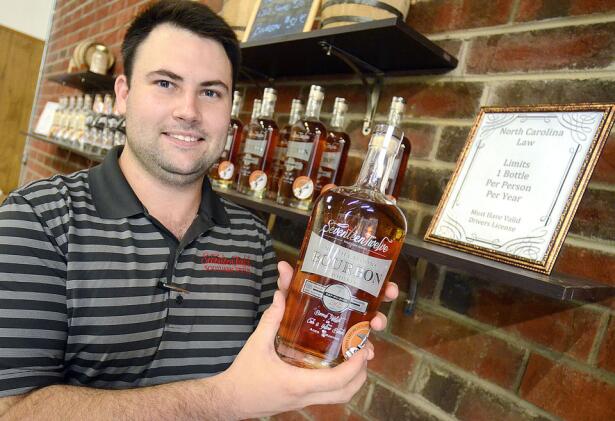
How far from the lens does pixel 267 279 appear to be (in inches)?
43.4

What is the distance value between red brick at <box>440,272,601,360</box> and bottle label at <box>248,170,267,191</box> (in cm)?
50

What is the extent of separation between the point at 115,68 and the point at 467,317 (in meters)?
2.34

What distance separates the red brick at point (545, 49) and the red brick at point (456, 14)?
43mm

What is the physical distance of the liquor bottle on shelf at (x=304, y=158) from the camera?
1001mm

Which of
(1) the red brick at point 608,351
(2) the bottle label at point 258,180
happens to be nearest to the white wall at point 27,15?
(2) the bottle label at point 258,180

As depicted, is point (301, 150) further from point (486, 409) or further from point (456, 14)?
point (486, 409)

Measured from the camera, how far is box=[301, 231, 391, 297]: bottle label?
0.57m

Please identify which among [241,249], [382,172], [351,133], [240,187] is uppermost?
[351,133]

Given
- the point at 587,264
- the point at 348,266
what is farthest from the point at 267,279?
the point at 587,264

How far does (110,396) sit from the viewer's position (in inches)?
25.6

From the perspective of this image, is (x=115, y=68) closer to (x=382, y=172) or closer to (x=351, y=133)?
(x=351, y=133)

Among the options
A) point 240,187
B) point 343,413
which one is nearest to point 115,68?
point 240,187

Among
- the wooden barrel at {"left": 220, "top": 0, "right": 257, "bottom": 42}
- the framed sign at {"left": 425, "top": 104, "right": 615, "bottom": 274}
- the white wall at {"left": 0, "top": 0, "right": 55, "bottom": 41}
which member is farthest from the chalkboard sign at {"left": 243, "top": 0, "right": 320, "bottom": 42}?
the white wall at {"left": 0, "top": 0, "right": 55, "bottom": 41}

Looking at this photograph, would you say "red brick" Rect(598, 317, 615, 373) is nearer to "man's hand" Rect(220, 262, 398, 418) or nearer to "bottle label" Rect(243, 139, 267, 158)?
"man's hand" Rect(220, 262, 398, 418)
